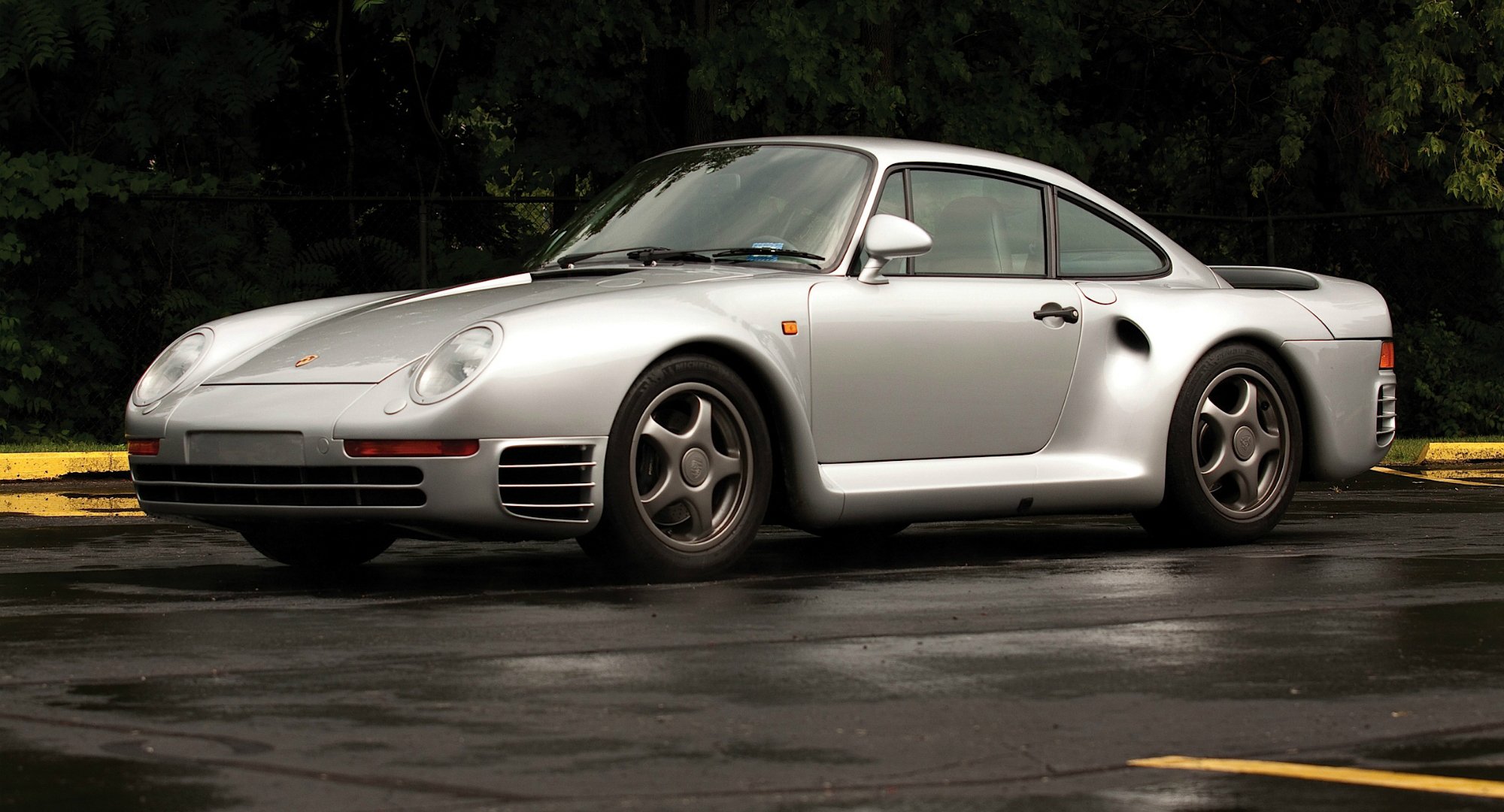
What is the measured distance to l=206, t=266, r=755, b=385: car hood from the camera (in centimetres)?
699

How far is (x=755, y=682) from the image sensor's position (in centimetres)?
509

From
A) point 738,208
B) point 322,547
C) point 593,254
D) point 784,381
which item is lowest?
point 322,547

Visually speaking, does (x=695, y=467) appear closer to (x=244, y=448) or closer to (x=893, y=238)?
(x=893, y=238)

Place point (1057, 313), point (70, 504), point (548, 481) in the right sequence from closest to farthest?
1. point (548, 481)
2. point (1057, 313)
3. point (70, 504)

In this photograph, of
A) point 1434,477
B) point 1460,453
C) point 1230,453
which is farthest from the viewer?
point 1460,453

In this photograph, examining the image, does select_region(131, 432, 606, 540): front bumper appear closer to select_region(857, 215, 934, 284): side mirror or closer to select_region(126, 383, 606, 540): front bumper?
select_region(126, 383, 606, 540): front bumper

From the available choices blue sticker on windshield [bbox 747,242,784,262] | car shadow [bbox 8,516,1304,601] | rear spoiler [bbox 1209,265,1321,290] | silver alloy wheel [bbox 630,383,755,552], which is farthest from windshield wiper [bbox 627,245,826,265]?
rear spoiler [bbox 1209,265,1321,290]

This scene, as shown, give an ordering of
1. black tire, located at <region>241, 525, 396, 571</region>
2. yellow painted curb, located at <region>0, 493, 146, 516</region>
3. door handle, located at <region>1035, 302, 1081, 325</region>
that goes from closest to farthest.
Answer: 1. black tire, located at <region>241, 525, 396, 571</region>
2. door handle, located at <region>1035, 302, 1081, 325</region>
3. yellow painted curb, located at <region>0, 493, 146, 516</region>

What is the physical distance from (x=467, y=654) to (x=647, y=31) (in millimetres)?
13645

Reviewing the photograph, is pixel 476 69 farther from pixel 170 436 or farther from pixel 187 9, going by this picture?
pixel 170 436

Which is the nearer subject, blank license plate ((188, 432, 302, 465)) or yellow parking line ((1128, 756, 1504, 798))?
yellow parking line ((1128, 756, 1504, 798))

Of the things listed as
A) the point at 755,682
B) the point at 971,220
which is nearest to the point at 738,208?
the point at 971,220

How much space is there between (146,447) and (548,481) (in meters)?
1.49

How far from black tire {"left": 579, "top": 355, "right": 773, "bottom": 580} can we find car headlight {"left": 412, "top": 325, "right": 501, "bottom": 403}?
47cm
